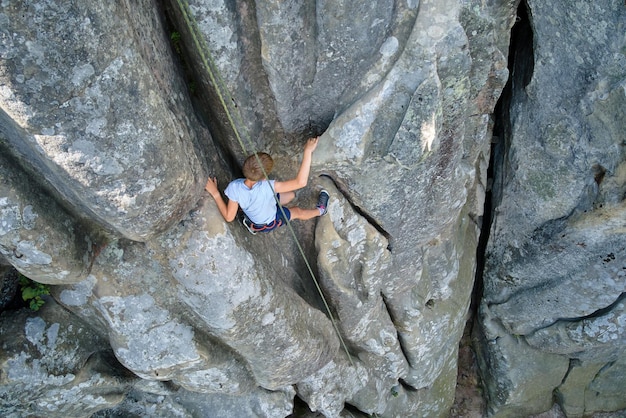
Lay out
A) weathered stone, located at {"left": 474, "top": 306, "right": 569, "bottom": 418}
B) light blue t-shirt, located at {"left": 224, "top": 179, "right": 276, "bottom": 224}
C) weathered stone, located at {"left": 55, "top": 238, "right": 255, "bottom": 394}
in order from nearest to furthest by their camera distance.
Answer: light blue t-shirt, located at {"left": 224, "top": 179, "right": 276, "bottom": 224} < weathered stone, located at {"left": 55, "top": 238, "right": 255, "bottom": 394} < weathered stone, located at {"left": 474, "top": 306, "right": 569, "bottom": 418}

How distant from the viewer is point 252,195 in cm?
432

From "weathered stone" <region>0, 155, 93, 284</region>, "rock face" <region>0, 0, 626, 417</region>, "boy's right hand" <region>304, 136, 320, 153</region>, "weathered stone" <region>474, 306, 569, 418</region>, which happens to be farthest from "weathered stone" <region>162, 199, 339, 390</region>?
"weathered stone" <region>474, 306, 569, 418</region>

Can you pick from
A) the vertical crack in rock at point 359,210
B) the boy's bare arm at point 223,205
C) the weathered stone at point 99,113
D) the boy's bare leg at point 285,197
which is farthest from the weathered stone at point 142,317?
the vertical crack in rock at point 359,210

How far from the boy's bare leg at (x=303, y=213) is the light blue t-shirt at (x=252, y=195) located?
1.54ft

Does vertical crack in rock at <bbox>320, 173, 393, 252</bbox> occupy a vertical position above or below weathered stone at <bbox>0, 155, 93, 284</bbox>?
below

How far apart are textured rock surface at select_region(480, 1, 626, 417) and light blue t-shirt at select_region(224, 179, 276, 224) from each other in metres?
2.83

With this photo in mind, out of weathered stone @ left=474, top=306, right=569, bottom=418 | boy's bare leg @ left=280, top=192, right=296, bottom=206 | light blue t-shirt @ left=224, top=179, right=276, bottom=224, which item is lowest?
weathered stone @ left=474, top=306, right=569, bottom=418

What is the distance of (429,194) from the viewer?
5383 mm

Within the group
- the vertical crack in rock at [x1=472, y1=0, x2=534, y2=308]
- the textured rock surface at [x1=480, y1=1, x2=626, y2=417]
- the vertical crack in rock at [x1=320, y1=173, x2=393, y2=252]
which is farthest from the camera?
the vertical crack in rock at [x1=472, y1=0, x2=534, y2=308]

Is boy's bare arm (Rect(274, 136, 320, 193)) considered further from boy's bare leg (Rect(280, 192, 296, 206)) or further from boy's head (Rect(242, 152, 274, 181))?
boy's bare leg (Rect(280, 192, 296, 206))

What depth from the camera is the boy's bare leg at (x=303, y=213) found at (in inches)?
193

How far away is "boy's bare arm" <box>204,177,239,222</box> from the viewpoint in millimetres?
4273

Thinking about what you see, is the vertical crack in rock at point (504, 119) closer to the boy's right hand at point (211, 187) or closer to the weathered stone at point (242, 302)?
the weathered stone at point (242, 302)

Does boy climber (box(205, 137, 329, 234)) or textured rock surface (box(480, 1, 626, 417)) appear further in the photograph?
textured rock surface (box(480, 1, 626, 417))
